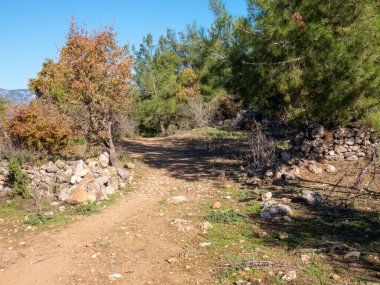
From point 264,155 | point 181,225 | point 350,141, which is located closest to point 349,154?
point 350,141

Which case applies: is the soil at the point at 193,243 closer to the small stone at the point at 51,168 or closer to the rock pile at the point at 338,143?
the rock pile at the point at 338,143

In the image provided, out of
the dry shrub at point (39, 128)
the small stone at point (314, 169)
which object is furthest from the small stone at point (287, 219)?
the dry shrub at point (39, 128)

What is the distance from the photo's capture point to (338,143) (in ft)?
38.3

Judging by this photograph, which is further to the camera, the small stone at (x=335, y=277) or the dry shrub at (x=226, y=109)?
the dry shrub at (x=226, y=109)

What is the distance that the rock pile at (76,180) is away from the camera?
9.89m

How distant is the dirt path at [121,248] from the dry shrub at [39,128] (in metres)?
4.15

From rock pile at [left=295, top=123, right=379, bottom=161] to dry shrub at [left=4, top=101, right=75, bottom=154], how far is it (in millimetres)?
8580

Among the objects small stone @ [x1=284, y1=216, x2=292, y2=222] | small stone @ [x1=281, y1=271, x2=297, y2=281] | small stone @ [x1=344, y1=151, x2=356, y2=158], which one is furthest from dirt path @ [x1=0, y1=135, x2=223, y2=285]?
small stone @ [x1=344, y1=151, x2=356, y2=158]

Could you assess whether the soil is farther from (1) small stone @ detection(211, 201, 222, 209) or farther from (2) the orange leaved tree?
(2) the orange leaved tree

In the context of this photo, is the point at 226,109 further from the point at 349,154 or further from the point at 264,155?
the point at 349,154

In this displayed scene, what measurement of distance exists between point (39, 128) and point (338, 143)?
10.7 metres

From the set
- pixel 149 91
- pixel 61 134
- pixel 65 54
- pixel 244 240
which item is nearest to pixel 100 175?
pixel 61 134

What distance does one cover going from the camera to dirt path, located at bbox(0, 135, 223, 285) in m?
5.80

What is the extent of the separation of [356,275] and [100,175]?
8092 millimetres
